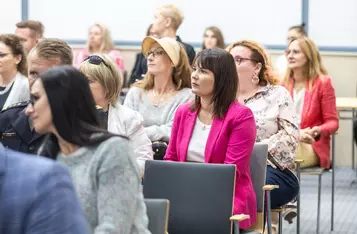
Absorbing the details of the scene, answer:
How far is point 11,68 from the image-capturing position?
198 inches

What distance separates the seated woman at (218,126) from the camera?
12.8ft

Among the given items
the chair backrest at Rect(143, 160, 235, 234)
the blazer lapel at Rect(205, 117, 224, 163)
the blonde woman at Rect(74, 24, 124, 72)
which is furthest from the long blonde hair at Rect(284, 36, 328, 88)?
the blonde woman at Rect(74, 24, 124, 72)

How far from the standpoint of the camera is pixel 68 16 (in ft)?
33.7

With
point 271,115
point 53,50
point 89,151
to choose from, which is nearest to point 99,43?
point 271,115

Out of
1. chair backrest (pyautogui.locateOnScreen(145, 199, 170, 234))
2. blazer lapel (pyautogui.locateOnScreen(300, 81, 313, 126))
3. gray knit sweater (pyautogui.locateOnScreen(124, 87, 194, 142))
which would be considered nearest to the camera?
chair backrest (pyautogui.locateOnScreen(145, 199, 170, 234))

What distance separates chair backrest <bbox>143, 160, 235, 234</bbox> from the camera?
357 centimetres

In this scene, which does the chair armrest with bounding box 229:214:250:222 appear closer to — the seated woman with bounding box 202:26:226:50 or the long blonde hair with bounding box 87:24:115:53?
the seated woman with bounding box 202:26:226:50

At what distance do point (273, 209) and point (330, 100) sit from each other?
1.63 metres

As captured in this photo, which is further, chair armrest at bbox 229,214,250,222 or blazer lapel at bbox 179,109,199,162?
blazer lapel at bbox 179,109,199,162

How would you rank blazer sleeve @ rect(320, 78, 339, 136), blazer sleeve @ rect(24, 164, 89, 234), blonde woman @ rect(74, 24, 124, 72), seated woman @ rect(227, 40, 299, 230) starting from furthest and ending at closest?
blonde woman @ rect(74, 24, 124, 72)
blazer sleeve @ rect(320, 78, 339, 136)
seated woman @ rect(227, 40, 299, 230)
blazer sleeve @ rect(24, 164, 89, 234)

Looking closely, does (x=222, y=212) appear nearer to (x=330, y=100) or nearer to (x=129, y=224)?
(x=129, y=224)

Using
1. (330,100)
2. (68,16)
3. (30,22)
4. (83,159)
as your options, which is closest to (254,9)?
(68,16)

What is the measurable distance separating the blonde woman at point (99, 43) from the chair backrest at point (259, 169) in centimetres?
541

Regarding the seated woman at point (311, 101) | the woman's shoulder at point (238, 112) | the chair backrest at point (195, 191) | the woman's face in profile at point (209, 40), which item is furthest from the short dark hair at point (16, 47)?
the woman's face in profile at point (209, 40)
